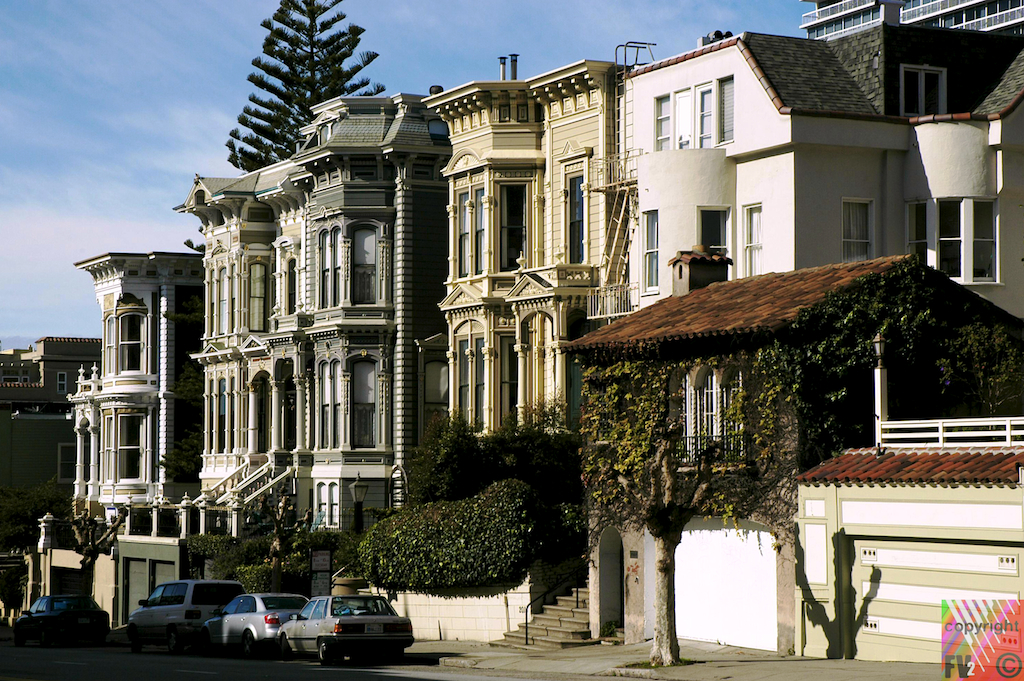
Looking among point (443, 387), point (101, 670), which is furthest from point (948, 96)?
point (101, 670)

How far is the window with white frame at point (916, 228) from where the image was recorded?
104 ft

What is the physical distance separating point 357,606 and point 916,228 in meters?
13.5

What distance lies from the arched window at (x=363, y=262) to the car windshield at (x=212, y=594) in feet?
38.4

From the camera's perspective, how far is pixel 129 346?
194ft

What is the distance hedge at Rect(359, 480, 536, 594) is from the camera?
3238 cm

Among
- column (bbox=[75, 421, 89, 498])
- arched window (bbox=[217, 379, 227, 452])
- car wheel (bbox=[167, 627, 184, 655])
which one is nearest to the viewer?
car wheel (bbox=[167, 627, 184, 655])

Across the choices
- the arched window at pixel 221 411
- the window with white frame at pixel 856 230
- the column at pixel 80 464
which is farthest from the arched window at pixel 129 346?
the window with white frame at pixel 856 230

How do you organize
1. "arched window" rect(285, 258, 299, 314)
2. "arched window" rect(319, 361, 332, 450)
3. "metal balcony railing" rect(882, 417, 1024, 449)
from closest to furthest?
"metal balcony railing" rect(882, 417, 1024, 449), "arched window" rect(319, 361, 332, 450), "arched window" rect(285, 258, 299, 314)

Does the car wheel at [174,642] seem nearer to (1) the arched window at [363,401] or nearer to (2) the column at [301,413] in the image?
(1) the arched window at [363,401]

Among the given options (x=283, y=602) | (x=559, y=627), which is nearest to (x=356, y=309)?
(x=283, y=602)

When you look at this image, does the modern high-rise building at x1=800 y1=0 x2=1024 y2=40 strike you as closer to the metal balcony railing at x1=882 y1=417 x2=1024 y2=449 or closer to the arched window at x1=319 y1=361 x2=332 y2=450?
the arched window at x1=319 y1=361 x2=332 y2=450

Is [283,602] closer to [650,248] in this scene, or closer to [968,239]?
[650,248]

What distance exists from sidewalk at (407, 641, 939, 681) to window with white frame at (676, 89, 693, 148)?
36.1ft

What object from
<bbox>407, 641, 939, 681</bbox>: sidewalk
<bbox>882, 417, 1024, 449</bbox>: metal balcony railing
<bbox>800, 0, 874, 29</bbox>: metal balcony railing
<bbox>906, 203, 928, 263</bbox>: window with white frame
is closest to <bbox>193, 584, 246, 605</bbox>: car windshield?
<bbox>407, 641, 939, 681</bbox>: sidewalk
